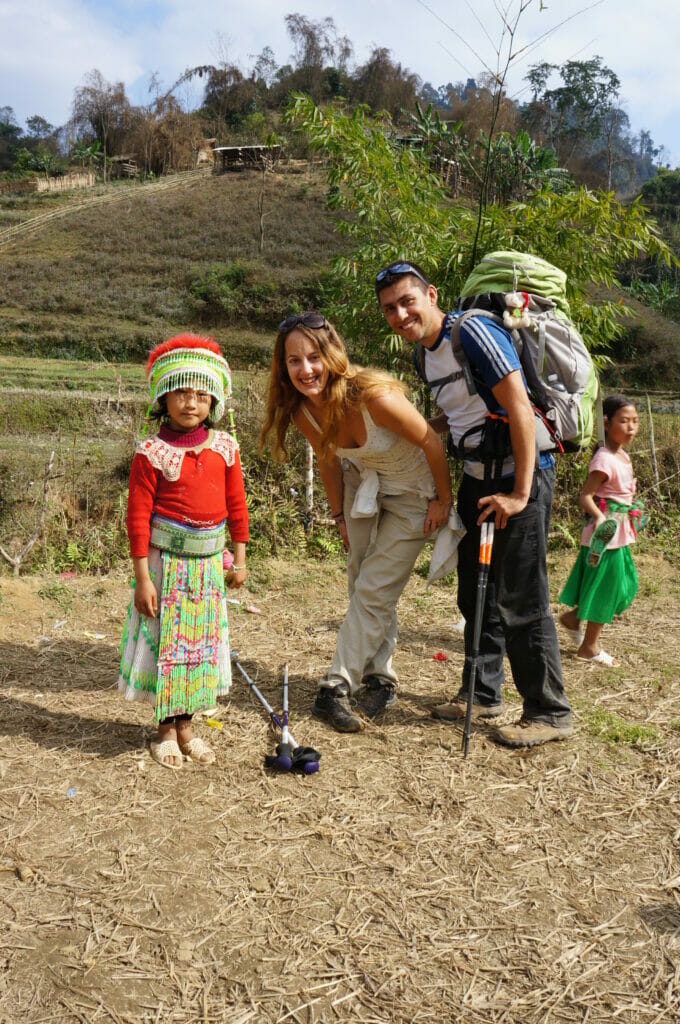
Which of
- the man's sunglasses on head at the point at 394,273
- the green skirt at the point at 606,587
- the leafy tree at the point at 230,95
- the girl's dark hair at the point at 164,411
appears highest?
the leafy tree at the point at 230,95

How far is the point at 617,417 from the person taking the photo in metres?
4.50

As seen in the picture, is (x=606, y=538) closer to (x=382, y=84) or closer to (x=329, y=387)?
(x=329, y=387)

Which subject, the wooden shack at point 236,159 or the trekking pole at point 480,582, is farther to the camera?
the wooden shack at point 236,159

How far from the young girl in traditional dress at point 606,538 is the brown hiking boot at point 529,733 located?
1292 millimetres

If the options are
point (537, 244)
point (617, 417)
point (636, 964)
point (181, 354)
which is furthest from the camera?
point (537, 244)

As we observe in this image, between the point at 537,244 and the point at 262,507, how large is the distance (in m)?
3.02

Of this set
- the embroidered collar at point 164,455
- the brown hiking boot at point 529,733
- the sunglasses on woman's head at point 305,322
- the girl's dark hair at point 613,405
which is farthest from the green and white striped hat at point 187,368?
the girl's dark hair at point 613,405

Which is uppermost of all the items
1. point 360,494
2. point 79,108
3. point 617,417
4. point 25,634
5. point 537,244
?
point 79,108

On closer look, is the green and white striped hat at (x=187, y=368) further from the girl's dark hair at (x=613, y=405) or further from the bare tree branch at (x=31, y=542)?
the bare tree branch at (x=31, y=542)

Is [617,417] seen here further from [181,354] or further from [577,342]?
[181,354]

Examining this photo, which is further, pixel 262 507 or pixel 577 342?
pixel 262 507

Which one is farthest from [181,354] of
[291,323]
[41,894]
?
[41,894]

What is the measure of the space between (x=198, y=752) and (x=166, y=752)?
130mm

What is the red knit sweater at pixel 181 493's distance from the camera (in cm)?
307
